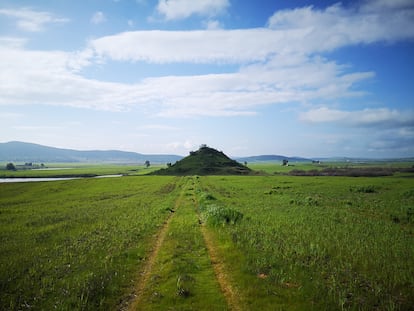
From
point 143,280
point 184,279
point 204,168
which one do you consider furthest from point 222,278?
point 204,168

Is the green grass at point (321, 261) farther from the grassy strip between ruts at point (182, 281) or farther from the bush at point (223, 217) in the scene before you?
the grassy strip between ruts at point (182, 281)

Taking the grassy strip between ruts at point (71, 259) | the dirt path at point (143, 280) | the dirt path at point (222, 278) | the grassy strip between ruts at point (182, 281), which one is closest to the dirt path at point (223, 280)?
the dirt path at point (222, 278)

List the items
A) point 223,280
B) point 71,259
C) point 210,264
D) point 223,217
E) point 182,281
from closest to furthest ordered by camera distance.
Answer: point 182,281, point 223,280, point 210,264, point 71,259, point 223,217

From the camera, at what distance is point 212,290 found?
1166 centimetres

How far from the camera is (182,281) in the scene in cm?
1224

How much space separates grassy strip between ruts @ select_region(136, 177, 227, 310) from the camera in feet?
34.6

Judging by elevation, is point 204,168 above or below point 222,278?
above

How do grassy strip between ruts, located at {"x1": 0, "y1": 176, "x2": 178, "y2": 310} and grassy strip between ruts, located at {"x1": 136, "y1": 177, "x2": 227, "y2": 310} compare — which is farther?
grassy strip between ruts, located at {"x1": 0, "y1": 176, "x2": 178, "y2": 310}

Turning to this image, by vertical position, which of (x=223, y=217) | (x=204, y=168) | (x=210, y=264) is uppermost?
(x=204, y=168)

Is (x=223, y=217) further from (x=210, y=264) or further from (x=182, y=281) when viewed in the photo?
(x=182, y=281)

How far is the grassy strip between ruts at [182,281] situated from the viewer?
10.5m

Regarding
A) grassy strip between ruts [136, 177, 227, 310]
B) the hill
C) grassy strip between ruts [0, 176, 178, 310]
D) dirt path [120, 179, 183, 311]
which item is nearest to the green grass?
grassy strip between ruts [136, 177, 227, 310]

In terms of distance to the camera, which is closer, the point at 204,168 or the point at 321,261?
the point at 321,261

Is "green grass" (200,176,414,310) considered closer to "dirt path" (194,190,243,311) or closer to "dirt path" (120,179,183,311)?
"dirt path" (194,190,243,311)
